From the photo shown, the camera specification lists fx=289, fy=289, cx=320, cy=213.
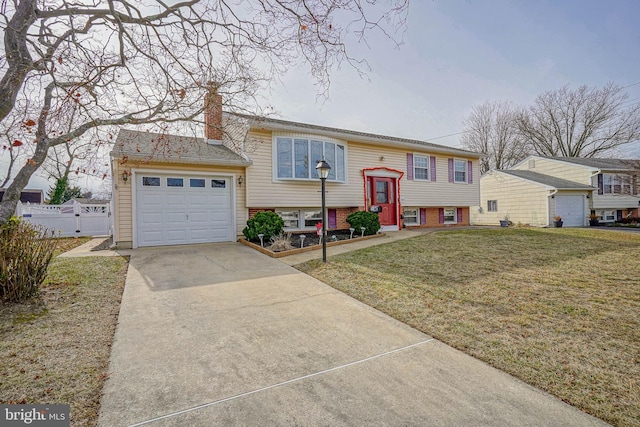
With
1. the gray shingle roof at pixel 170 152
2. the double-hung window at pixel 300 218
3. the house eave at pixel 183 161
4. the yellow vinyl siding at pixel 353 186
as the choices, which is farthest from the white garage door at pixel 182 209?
the double-hung window at pixel 300 218

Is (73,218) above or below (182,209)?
below

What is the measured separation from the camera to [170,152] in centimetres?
838

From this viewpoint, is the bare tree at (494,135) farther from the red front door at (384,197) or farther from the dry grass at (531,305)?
the dry grass at (531,305)

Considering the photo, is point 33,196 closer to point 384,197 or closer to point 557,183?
point 384,197

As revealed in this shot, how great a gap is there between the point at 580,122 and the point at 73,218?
1552 inches

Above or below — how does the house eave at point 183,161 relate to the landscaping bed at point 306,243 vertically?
above

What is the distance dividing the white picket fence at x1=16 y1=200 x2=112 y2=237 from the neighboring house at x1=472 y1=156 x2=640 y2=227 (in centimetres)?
2451

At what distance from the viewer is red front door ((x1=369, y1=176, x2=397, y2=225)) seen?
41.8ft

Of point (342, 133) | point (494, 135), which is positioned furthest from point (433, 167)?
point (494, 135)

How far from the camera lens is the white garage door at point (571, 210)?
18.7 metres

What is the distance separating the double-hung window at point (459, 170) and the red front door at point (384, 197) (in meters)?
4.41

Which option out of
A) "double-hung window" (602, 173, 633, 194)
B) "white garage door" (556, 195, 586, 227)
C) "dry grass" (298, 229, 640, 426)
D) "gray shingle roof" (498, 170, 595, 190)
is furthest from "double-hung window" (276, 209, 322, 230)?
"double-hung window" (602, 173, 633, 194)

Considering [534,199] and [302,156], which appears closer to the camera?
[302,156]

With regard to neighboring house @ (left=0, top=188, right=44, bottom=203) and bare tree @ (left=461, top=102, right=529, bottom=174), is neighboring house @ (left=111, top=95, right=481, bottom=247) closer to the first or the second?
bare tree @ (left=461, top=102, right=529, bottom=174)
